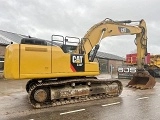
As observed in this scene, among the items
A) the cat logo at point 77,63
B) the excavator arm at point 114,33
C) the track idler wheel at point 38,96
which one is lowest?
the track idler wheel at point 38,96

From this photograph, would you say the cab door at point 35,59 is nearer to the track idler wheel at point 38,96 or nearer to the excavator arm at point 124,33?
the track idler wheel at point 38,96

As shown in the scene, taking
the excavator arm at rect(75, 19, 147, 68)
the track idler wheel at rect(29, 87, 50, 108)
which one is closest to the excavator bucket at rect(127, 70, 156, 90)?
the excavator arm at rect(75, 19, 147, 68)

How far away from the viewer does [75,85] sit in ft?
33.5

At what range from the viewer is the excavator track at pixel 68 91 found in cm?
902

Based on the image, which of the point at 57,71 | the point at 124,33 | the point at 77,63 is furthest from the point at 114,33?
the point at 57,71

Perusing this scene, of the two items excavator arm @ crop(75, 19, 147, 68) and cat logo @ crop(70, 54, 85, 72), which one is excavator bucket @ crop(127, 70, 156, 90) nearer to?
excavator arm @ crop(75, 19, 147, 68)

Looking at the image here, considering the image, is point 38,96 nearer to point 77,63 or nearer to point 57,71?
point 57,71

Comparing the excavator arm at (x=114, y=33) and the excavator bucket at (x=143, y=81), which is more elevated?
the excavator arm at (x=114, y=33)

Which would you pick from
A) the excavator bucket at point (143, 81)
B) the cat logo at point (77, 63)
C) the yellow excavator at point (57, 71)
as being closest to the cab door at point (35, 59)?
the yellow excavator at point (57, 71)

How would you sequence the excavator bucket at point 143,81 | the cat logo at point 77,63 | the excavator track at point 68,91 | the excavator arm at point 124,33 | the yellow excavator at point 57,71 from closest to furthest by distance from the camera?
the yellow excavator at point 57,71 < the excavator track at point 68,91 < the cat logo at point 77,63 < the excavator arm at point 124,33 < the excavator bucket at point 143,81

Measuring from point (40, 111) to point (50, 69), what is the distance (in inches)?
72.5

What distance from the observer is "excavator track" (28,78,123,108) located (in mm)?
9016

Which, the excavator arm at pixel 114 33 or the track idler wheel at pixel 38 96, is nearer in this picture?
the track idler wheel at pixel 38 96

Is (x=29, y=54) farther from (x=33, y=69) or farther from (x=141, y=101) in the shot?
(x=141, y=101)
